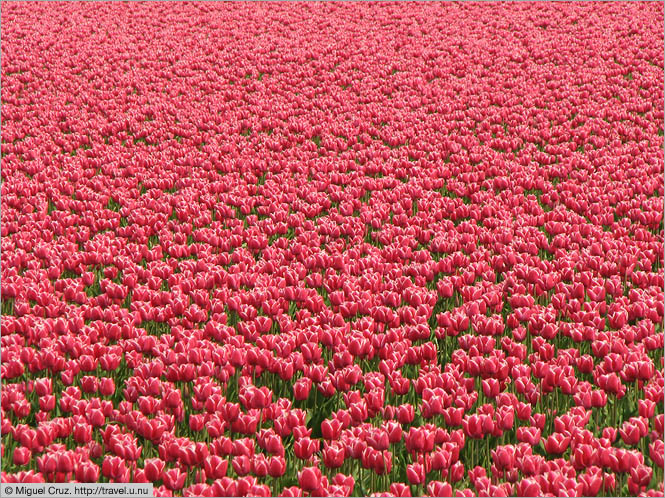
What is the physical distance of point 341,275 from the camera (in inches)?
235

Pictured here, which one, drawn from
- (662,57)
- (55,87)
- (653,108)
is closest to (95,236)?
(55,87)

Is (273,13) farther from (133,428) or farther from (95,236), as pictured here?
(133,428)

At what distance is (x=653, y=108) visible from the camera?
37.1 ft

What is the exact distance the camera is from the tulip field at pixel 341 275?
3.64 metres

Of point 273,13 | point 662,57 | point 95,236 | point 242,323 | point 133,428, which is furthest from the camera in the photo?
point 273,13

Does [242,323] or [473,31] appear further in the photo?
[473,31]

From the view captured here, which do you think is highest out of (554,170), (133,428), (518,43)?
(518,43)

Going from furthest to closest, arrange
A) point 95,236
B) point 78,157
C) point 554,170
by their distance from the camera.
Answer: point 78,157
point 554,170
point 95,236

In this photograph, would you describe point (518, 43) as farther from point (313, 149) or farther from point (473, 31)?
point (313, 149)

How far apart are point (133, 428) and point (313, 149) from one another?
284 inches

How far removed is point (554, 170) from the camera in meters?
8.91

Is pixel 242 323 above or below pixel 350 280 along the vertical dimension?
below

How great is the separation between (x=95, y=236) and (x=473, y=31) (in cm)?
1351

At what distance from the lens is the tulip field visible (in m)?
3.64
